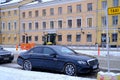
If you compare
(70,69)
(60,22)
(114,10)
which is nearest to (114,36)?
(60,22)

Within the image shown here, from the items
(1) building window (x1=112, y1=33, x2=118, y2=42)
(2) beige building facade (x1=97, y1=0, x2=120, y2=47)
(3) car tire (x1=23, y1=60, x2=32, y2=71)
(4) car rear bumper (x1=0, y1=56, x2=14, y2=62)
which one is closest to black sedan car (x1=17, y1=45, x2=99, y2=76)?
(3) car tire (x1=23, y1=60, x2=32, y2=71)

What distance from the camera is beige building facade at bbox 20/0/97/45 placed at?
62.6m

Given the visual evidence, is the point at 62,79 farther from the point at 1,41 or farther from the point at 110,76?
the point at 1,41

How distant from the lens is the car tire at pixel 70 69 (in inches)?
567

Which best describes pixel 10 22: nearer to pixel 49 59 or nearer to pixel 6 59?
pixel 6 59

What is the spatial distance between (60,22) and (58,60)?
5385 cm

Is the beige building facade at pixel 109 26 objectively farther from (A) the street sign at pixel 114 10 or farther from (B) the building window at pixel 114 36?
(A) the street sign at pixel 114 10

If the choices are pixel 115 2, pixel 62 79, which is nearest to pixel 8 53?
pixel 62 79

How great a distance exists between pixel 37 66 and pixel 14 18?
217 feet

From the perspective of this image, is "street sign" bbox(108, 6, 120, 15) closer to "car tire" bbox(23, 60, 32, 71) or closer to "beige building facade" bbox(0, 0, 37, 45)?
"car tire" bbox(23, 60, 32, 71)

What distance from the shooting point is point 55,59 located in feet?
50.2

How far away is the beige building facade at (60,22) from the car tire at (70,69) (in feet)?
153

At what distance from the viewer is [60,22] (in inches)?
2707

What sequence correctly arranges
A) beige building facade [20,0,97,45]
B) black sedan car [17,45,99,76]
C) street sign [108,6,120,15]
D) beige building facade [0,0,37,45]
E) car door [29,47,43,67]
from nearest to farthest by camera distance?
1. street sign [108,6,120,15]
2. black sedan car [17,45,99,76]
3. car door [29,47,43,67]
4. beige building facade [20,0,97,45]
5. beige building facade [0,0,37,45]
